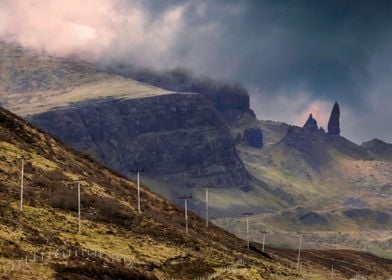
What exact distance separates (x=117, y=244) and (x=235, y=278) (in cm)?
2308

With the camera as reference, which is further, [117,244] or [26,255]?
[117,244]

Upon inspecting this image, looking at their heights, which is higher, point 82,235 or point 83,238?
point 82,235

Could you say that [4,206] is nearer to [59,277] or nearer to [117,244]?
[117,244]

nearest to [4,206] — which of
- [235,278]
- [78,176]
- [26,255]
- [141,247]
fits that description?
[141,247]

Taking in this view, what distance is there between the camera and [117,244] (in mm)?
136500

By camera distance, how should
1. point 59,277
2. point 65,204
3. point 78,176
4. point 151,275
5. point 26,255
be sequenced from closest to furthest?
1. point 59,277
2. point 26,255
3. point 151,275
4. point 65,204
5. point 78,176

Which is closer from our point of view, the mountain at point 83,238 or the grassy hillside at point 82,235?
the mountain at point 83,238

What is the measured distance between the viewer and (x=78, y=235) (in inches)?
5251

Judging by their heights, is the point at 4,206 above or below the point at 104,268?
above

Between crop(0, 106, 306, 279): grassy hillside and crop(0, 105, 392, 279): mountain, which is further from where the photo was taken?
crop(0, 106, 306, 279): grassy hillside

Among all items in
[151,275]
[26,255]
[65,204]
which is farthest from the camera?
[65,204]

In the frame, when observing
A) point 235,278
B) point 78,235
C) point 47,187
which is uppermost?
point 47,187

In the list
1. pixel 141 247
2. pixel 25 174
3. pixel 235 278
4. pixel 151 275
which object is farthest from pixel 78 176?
pixel 151 275

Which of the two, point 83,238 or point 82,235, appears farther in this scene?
point 82,235
